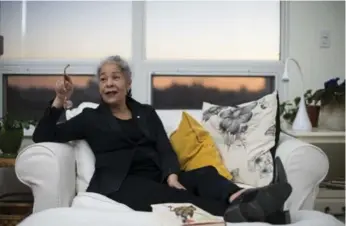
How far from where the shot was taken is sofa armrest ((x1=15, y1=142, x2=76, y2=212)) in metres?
1.83

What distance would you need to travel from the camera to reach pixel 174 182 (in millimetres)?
2061

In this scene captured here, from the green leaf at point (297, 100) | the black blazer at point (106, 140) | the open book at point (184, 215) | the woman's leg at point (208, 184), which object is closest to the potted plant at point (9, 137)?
the black blazer at point (106, 140)

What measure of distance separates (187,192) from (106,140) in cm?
45

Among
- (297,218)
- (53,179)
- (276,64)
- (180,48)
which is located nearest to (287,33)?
(276,64)

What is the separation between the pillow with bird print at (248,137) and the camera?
2209mm

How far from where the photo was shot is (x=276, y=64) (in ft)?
10.3

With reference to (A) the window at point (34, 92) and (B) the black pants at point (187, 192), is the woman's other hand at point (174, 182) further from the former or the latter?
(A) the window at point (34, 92)

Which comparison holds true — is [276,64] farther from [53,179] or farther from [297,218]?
[53,179]

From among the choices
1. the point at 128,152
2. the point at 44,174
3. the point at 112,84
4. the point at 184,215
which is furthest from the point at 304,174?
the point at 44,174

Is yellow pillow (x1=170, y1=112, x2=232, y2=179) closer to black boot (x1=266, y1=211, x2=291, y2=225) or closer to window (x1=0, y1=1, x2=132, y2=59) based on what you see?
black boot (x1=266, y1=211, x2=291, y2=225)

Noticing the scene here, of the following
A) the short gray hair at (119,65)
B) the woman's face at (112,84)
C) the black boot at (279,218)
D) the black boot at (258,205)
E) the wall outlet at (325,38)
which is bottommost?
the black boot at (279,218)

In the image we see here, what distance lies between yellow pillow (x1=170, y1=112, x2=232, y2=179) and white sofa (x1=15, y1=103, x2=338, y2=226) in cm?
30

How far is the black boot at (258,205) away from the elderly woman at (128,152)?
0.39 ft

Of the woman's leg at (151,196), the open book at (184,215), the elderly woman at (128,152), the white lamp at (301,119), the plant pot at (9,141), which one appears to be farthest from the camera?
the white lamp at (301,119)
